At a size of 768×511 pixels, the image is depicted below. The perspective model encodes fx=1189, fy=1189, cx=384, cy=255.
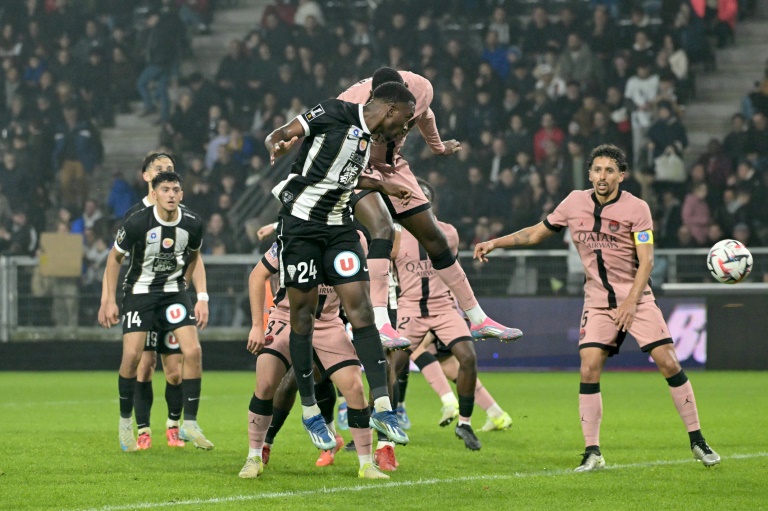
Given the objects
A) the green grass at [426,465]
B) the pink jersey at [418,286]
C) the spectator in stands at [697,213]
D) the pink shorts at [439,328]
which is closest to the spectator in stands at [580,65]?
→ the spectator in stands at [697,213]

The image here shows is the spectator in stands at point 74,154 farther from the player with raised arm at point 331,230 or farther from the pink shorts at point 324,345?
the player with raised arm at point 331,230

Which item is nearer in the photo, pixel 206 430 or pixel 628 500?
pixel 628 500

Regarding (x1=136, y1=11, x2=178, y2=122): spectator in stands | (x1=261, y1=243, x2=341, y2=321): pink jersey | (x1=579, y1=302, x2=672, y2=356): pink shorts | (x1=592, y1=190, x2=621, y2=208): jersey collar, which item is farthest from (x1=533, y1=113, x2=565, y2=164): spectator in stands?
(x1=261, y1=243, x2=341, y2=321): pink jersey

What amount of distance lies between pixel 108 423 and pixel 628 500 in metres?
5.73

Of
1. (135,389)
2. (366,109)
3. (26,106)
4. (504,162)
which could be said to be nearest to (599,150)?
(366,109)

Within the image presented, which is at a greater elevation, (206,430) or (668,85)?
(668,85)

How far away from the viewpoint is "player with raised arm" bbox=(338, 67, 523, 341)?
7309mm

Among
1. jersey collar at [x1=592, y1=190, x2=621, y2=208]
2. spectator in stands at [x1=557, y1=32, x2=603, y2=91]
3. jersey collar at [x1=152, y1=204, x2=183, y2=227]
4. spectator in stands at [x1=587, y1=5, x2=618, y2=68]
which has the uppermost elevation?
spectator in stands at [x1=587, y1=5, x2=618, y2=68]

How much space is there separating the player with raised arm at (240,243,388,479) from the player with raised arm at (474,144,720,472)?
3.67 ft

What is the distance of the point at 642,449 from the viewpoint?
8.20 m

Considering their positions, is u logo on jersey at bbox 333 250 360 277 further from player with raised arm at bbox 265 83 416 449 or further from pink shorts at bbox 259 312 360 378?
pink shorts at bbox 259 312 360 378

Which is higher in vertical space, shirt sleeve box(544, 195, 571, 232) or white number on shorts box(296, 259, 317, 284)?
shirt sleeve box(544, 195, 571, 232)

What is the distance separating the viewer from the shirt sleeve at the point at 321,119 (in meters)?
6.37

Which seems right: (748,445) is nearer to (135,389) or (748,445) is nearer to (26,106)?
(135,389)
